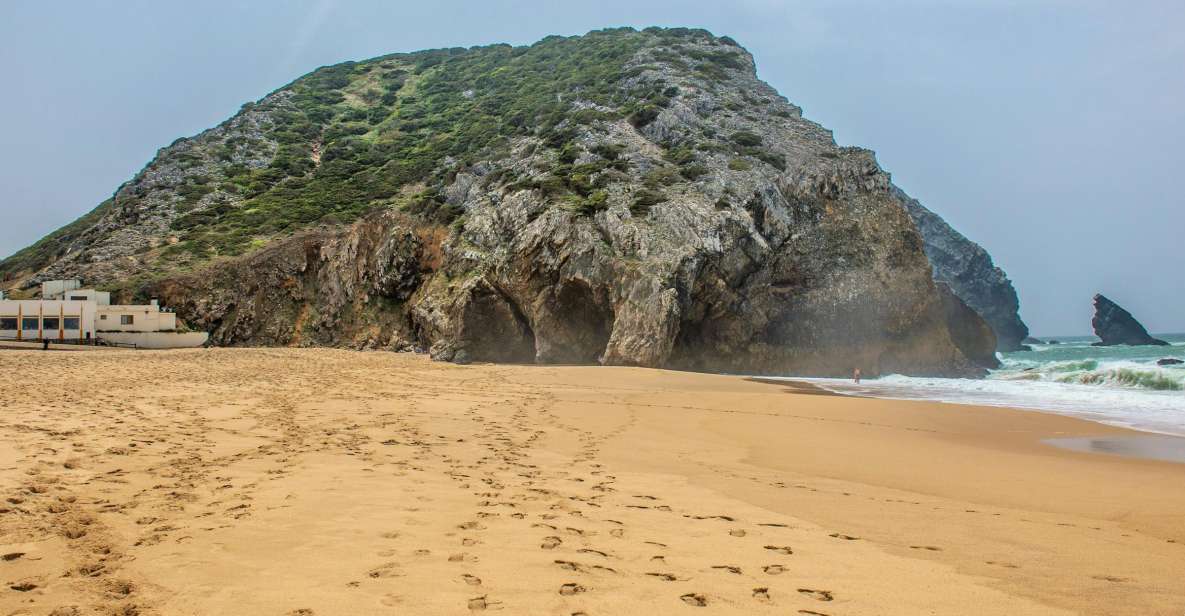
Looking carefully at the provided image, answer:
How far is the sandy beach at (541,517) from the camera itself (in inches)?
135

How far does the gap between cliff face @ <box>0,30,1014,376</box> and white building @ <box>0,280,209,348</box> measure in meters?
2.38

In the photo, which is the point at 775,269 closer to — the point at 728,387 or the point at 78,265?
the point at 728,387

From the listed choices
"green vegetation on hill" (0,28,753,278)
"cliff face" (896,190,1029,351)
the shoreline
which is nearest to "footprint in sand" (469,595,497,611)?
the shoreline

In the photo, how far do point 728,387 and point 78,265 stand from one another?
4828cm

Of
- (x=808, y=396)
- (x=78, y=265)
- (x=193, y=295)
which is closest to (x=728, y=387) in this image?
(x=808, y=396)

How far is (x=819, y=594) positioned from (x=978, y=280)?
3898 inches

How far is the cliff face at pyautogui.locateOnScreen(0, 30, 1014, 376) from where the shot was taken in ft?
100

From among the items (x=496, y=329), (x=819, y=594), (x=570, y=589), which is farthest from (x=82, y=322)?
(x=819, y=594)

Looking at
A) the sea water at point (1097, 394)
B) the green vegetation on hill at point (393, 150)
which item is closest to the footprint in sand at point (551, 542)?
the sea water at point (1097, 394)

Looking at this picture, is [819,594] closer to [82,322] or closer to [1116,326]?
[82,322]

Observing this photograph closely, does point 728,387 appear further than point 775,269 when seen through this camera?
No

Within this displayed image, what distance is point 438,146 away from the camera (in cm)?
5503

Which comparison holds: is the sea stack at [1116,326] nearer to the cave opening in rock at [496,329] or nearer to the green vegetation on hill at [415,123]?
the green vegetation on hill at [415,123]

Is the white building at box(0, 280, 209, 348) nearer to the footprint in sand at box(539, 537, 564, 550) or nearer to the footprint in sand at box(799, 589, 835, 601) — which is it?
the footprint in sand at box(539, 537, 564, 550)
